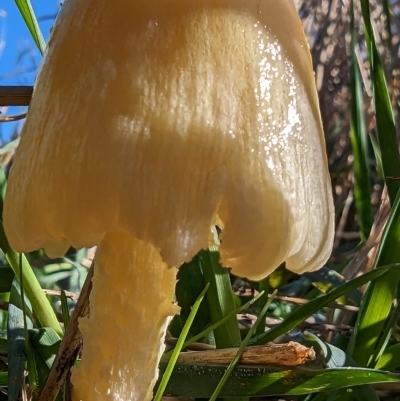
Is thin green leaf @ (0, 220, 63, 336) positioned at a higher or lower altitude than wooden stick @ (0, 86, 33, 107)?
lower

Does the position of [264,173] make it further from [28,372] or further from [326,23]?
[326,23]

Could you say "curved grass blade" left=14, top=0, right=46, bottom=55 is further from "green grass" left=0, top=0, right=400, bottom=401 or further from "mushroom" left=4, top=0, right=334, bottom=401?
"mushroom" left=4, top=0, right=334, bottom=401

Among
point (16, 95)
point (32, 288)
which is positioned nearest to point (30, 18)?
point (16, 95)

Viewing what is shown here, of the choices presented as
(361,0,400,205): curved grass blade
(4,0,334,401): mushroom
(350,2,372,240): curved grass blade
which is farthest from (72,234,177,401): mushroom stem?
(350,2,372,240): curved grass blade

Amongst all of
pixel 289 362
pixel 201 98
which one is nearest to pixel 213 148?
pixel 201 98

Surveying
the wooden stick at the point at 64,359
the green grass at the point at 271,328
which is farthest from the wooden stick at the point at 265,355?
the wooden stick at the point at 64,359

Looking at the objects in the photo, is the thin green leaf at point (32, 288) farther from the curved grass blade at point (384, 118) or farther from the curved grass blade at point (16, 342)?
the curved grass blade at point (384, 118)
